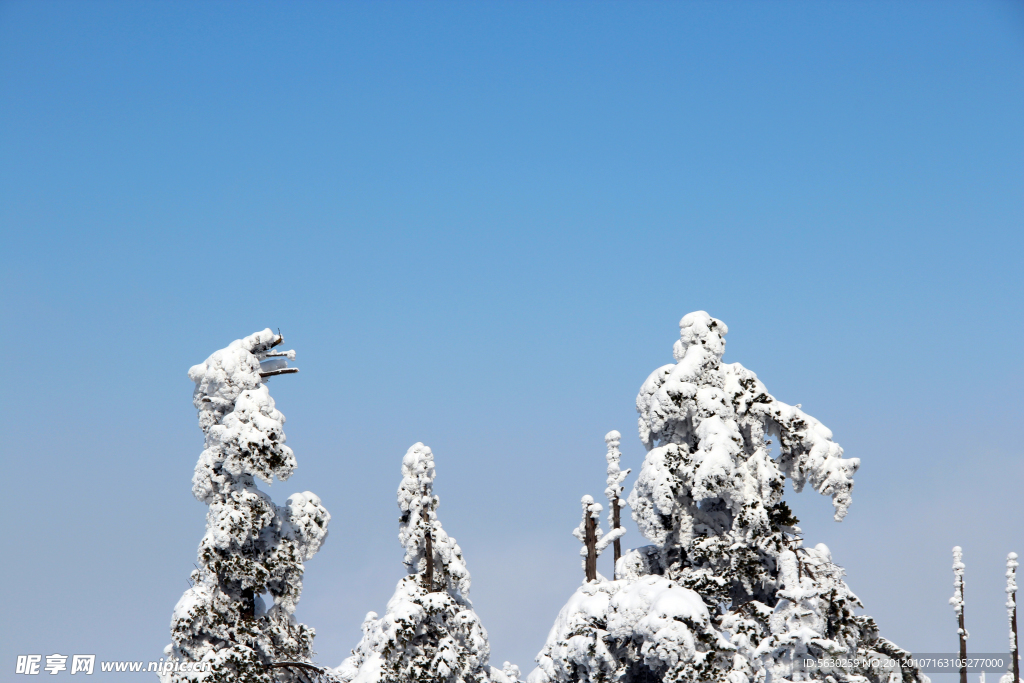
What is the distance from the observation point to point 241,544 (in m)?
38.2

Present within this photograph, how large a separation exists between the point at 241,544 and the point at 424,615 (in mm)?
5508

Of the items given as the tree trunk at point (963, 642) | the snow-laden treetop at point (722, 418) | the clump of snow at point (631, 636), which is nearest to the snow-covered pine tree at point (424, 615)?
the clump of snow at point (631, 636)

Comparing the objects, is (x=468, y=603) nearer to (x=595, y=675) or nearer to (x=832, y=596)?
(x=595, y=675)

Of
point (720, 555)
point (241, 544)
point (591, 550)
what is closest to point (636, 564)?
point (591, 550)

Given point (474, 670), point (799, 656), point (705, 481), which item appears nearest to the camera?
point (799, 656)

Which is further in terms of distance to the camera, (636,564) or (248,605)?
(248,605)

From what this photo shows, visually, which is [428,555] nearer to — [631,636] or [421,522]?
[421,522]

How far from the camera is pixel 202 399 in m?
39.6

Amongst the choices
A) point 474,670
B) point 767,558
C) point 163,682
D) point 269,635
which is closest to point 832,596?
point 767,558

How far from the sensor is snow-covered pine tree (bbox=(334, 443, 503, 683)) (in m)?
39.0

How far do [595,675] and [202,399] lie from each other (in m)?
14.0

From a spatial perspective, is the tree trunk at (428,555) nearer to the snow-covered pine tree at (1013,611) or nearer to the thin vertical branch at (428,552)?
the thin vertical branch at (428,552)

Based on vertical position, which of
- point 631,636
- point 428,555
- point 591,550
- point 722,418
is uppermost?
point 722,418

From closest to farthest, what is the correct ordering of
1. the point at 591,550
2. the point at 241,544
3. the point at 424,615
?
1. the point at 591,550
2. the point at 241,544
3. the point at 424,615
